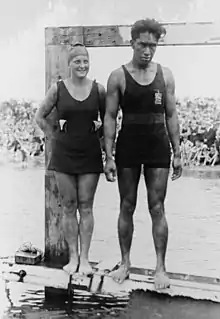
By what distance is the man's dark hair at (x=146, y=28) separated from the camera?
1.66 metres

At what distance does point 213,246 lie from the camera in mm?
1846

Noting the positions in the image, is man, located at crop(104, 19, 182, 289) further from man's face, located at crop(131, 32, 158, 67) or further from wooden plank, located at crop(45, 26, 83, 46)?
wooden plank, located at crop(45, 26, 83, 46)

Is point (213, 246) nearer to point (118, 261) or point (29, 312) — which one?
point (118, 261)

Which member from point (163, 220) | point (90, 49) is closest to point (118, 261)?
point (163, 220)

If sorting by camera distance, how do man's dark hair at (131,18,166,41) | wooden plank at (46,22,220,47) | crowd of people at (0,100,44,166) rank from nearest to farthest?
man's dark hair at (131,18,166,41) → wooden plank at (46,22,220,47) → crowd of people at (0,100,44,166)

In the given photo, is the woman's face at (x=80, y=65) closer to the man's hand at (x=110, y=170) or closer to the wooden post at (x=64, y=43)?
the wooden post at (x=64, y=43)

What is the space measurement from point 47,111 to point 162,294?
0.69m

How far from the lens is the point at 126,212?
1.77 meters

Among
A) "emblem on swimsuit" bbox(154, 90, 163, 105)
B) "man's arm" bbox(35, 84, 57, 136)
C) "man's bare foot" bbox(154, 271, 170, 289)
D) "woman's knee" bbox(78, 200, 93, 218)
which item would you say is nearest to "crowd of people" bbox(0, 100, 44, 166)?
"man's arm" bbox(35, 84, 57, 136)

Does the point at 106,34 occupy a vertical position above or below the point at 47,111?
above

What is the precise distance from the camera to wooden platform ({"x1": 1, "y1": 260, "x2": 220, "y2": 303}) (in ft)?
5.74

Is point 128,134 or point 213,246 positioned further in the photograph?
point 213,246

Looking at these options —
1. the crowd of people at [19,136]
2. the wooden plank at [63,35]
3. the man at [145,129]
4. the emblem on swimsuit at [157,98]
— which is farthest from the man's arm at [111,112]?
the crowd of people at [19,136]

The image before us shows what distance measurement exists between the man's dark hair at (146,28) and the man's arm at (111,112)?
0.13m
